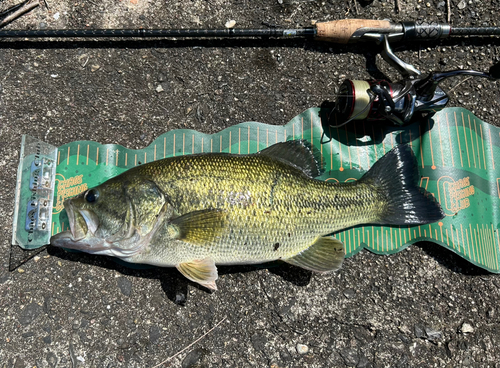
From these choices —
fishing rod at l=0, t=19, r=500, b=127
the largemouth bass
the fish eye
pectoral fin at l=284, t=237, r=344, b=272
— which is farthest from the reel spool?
the fish eye

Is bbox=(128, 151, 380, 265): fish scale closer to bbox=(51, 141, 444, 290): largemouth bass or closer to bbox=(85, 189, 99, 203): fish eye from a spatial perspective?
bbox=(51, 141, 444, 290): largemouth bass

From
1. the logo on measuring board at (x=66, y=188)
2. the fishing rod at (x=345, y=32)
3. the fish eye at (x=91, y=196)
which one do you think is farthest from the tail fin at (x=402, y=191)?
the logo on measuring board at (x=66, y=188)

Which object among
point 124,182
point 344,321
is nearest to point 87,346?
point 124,182

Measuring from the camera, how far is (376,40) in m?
2.66

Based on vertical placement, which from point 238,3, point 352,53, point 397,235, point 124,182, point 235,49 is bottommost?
point 397,235

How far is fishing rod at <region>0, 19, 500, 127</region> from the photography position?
7.83 ft

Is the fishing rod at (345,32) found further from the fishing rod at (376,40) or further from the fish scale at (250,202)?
the fish scale at (250,202)

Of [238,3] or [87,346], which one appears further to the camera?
[238,3]

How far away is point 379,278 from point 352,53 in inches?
81.0

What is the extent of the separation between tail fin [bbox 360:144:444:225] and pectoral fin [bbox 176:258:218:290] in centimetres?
137

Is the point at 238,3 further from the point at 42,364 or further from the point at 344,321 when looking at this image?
the point at 42,364

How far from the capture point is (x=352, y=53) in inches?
112

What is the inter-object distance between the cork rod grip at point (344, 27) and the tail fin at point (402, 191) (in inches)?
43.2

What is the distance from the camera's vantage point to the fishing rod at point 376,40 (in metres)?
2.39
